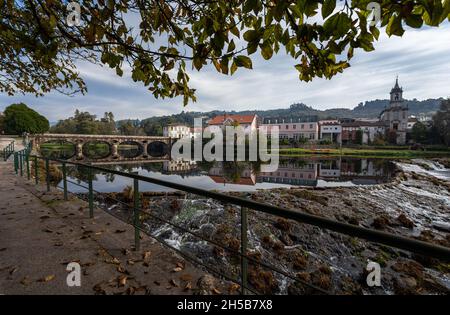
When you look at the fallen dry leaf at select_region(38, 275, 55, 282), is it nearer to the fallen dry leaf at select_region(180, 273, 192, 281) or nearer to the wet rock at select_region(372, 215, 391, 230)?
the fallen dry leaf at select_region(180, 273, 192, 281)

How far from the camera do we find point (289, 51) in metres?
2.14

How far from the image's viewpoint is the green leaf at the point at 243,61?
184 cm

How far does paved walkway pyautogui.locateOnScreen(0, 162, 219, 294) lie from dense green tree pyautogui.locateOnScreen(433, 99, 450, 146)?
66.4 meters

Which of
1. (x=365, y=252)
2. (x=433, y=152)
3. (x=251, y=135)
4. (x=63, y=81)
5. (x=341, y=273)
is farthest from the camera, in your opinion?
(x=251, y=135)

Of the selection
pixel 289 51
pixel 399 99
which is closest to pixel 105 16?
pixel 289 51

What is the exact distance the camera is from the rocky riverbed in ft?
22.0

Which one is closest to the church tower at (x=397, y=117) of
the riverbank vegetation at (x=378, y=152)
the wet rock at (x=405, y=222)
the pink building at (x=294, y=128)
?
the riverbank vegetation at (x=378, y=152)

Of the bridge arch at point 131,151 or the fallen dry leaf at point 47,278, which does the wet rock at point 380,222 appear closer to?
the fallen dry leaf at point 47,278

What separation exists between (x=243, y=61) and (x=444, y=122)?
68832 millimetres

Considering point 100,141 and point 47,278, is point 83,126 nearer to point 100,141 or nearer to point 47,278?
point 100,141

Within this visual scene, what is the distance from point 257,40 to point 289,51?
462mm

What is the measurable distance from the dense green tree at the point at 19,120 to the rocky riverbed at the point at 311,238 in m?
60.0

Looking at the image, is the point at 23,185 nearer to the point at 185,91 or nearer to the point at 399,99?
the point at 185,91

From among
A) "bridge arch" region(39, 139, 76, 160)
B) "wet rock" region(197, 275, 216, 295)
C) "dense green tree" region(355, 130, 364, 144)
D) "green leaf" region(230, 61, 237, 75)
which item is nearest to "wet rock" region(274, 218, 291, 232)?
"wet rock" region(197, 275, 216, 295)
